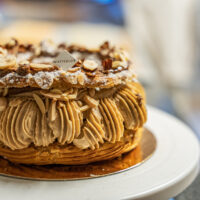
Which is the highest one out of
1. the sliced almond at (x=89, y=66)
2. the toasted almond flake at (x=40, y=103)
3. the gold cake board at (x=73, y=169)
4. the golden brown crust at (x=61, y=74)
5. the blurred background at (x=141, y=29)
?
the sliced almond at (x=89, y=66)

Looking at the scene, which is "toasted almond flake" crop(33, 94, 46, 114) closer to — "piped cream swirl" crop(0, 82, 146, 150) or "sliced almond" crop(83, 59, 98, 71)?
"piped cream swirl" crop(0, 82, 146, 150)

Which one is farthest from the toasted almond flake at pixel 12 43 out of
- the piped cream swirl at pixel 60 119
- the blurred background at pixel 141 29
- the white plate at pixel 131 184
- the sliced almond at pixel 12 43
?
the blurred background at pixel 141 29

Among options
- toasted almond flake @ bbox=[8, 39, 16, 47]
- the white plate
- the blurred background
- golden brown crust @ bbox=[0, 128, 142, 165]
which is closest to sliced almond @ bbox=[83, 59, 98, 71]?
golden brown crust @ bbox=[0, 128, 142, 165]

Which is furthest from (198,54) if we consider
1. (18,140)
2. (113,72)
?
(18,140)

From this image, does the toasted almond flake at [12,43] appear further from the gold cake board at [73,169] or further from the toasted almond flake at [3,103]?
the gold cake board at [73,169]

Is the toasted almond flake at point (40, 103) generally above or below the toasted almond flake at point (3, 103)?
above

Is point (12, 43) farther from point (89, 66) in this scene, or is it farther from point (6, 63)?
point (89, 66)
